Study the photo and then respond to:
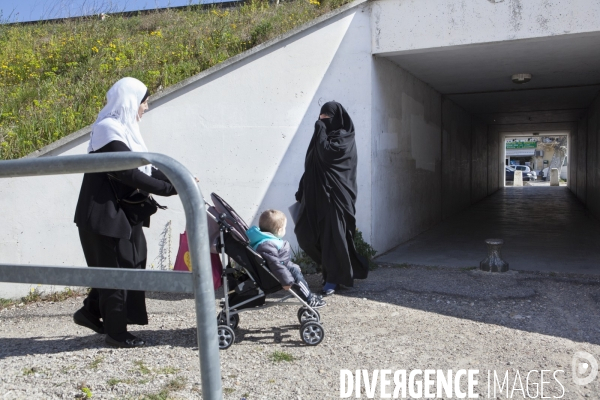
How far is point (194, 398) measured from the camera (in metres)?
3.35

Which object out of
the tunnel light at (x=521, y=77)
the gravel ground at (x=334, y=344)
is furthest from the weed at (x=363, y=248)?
the tunnel light at (x=521, y=77)

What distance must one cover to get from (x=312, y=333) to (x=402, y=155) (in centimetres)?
514

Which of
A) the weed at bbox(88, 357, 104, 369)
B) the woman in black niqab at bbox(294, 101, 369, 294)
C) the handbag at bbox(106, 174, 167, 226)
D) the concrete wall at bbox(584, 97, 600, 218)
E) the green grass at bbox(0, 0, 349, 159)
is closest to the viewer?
the weed at bbox(88, 357, 104, 369)

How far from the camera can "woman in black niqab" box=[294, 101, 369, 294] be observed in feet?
18.5

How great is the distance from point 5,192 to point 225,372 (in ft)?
13.9

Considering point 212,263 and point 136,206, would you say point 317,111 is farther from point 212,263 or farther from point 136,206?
point 136,206

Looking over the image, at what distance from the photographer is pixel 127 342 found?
425 centimetres

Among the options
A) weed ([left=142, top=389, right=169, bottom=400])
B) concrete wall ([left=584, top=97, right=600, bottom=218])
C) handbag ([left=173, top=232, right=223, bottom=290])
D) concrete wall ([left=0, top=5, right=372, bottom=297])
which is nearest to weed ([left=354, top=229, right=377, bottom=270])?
concrete wall ([left=0, top=5, right=372, bottom=297])

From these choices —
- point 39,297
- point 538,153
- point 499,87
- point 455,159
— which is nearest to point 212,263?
point 39,297

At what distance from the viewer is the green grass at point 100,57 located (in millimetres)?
7461

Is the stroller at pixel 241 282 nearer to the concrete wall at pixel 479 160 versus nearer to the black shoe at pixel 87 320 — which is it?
the black shoe at pixel 87 320

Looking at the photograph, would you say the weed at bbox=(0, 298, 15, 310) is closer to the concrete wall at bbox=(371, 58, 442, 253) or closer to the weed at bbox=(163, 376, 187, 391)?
the weed at bbox=(163, 376, 187, 391)

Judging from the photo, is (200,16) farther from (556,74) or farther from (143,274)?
(143,274)

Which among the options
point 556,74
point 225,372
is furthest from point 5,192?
point 556,74
